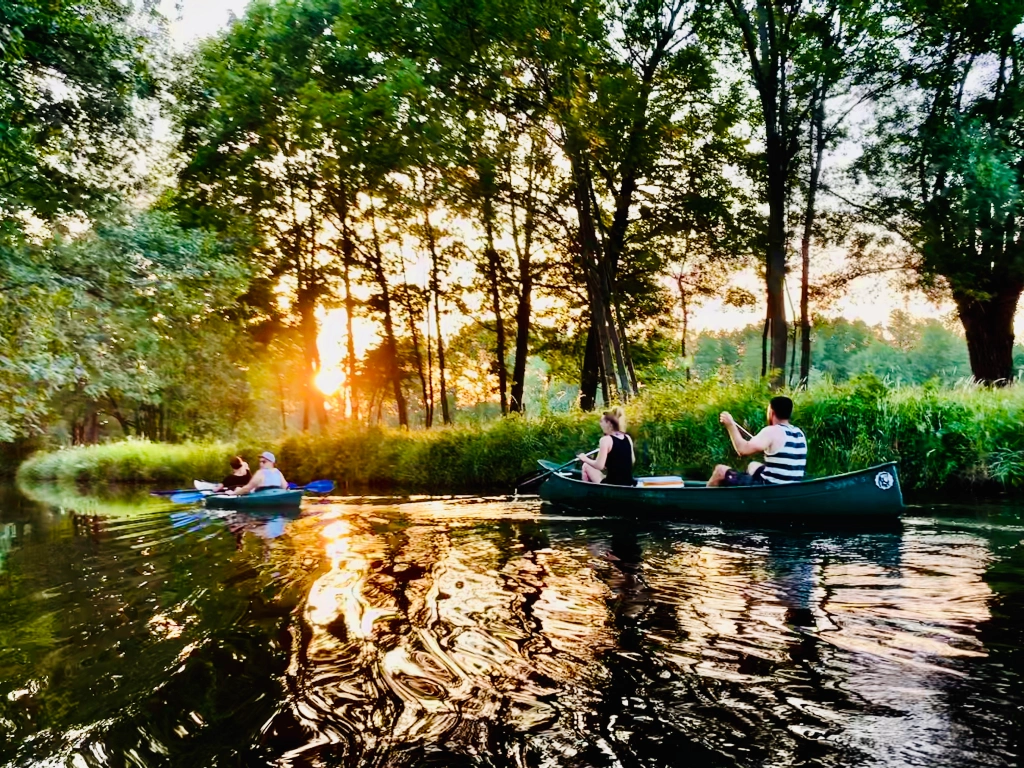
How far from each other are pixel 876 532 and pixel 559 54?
11.9 metres

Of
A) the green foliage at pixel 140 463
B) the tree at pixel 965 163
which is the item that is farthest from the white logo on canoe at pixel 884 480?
the green foliage at pixel 140 463

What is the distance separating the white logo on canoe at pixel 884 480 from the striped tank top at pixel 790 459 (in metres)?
0.88

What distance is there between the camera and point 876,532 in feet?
28.8

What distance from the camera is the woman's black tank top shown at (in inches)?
463

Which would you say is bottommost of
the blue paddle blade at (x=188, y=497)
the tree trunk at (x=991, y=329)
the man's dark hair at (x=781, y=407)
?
the blue paddle blade at (x=188, y=497)

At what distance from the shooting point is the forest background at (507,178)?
15984 millimetres

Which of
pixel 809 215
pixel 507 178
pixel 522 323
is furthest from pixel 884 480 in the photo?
pixel 522 323

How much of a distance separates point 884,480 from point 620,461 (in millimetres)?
4051

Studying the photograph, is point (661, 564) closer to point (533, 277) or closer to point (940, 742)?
point (940, 742)

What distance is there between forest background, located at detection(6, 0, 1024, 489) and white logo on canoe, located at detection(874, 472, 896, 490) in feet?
14.5

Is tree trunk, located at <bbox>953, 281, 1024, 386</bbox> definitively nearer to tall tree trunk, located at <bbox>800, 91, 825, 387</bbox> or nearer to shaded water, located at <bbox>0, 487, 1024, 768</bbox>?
tall tree trunk, located at <bbox>800, 91, 825, 387</bbox>

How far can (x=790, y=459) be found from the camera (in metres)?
9.41

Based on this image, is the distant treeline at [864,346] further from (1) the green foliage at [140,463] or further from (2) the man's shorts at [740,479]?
(1) the green foliage at [140,463]

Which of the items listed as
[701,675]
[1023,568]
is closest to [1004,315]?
[1023,568]
